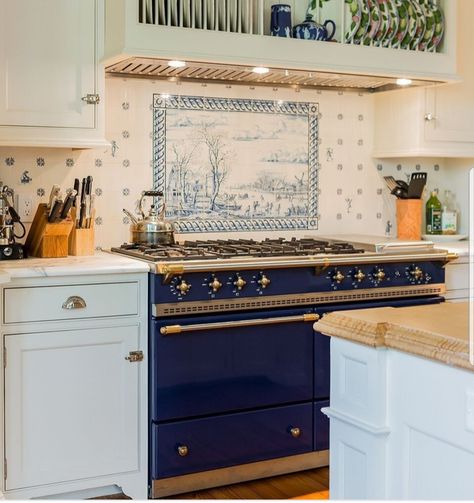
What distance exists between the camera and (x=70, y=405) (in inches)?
121

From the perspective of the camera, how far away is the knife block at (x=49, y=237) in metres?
3.30

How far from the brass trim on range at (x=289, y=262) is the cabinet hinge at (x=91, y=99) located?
72 centimetres

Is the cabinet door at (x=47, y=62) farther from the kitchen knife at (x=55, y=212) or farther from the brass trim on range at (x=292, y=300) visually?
the brass trim on range at (x=292, y=300)

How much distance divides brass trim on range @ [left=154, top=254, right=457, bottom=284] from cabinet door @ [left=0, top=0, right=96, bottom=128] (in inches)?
27.4

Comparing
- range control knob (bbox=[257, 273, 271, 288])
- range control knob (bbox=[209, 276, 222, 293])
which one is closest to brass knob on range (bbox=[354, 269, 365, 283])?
range control knob (bbox=[257, 273, 271, 288])

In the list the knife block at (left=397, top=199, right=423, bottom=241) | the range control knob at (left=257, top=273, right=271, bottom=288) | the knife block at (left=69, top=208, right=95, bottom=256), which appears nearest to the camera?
the range control knob at (left=257, top=273, right=271, bottom=288)

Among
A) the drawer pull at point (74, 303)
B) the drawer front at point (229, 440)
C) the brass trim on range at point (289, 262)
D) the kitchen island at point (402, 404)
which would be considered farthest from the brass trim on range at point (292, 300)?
the kitchen island at point (402, 404)

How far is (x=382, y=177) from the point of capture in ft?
14.5

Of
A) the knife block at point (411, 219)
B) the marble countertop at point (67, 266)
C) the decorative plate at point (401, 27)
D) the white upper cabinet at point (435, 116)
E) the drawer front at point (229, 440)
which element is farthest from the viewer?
the knife block at point (411, 219)

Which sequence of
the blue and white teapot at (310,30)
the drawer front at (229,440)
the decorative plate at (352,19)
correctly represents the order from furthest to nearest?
the decorative plate at (352,19) → the blue and white teapot at (310,30) → the drawer front at (229,440)

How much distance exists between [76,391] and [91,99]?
1126 mm

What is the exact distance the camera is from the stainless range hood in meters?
3.30

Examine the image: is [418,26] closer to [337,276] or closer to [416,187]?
[416,187]

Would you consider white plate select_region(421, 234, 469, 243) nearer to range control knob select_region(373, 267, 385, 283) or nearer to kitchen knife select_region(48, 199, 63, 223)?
range control knob select_region(373, 267, 385, 283)
